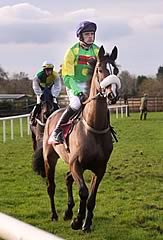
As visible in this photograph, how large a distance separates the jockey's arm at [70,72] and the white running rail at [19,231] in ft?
13.4

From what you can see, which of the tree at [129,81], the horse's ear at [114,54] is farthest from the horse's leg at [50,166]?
the tree at [129,81]

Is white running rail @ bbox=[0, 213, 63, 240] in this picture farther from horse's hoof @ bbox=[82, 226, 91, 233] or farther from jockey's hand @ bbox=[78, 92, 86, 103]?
jockey's hand @ bbox=[78, 92, 86, 103]

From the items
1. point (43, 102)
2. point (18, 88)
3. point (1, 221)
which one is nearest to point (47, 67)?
point (43, 102)

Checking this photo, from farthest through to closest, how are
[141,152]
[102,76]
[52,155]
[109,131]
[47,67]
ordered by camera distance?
1. [141,152]
2. [47,67]
3. [52,155]
4. [109,131]
5. [102,76]

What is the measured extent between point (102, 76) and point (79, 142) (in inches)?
33.8

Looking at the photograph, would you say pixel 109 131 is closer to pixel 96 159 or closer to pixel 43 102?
pixel 96 159

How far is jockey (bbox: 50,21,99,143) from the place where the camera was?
659 cm

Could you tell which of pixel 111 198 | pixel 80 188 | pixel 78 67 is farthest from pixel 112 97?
pixel 111 198

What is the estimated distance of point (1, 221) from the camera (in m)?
2.58

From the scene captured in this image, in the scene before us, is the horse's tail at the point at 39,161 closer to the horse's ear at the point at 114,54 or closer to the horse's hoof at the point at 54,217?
the horse's hoof at the point at 54,217

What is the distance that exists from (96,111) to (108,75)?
1.71 feet

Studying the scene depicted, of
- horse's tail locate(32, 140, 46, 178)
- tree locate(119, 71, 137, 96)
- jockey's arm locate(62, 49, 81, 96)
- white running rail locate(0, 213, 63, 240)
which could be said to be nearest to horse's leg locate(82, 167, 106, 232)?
jockey's arm locate(62, 49, 81, 96)

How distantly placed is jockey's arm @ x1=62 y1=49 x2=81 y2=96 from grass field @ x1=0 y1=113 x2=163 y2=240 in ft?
5.62

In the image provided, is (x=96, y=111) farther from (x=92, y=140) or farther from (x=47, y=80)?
(x=47, y=80)
